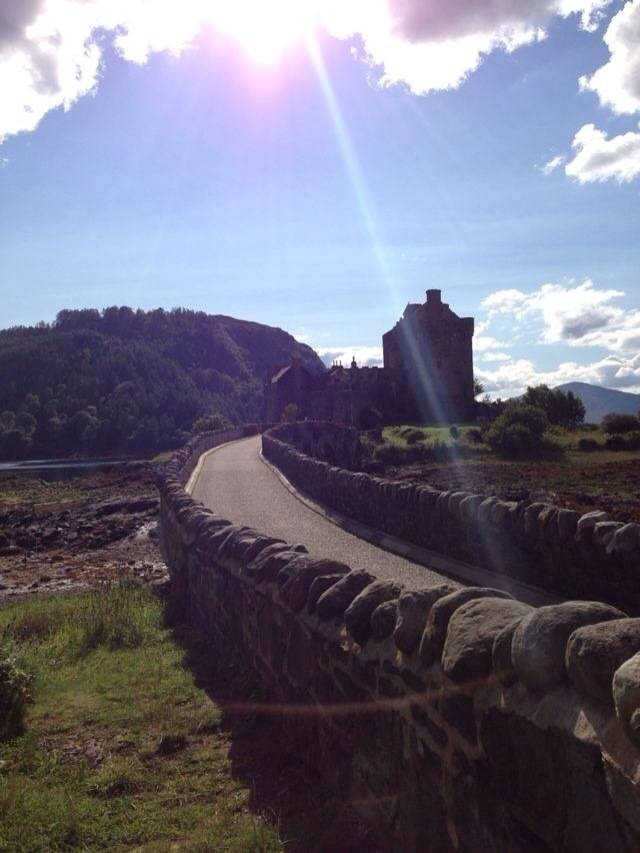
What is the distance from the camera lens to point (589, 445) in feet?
146

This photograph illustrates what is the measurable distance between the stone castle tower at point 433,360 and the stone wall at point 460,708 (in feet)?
183

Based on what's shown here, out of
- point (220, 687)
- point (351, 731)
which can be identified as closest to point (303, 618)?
point (351, 731)

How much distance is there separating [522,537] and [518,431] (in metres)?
35.7

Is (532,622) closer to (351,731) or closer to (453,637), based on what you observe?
(453,637)

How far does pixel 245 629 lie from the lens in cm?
692

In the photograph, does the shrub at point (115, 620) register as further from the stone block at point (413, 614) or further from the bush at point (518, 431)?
the bush at point (518, 431)

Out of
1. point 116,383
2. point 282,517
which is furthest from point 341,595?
point 116,383

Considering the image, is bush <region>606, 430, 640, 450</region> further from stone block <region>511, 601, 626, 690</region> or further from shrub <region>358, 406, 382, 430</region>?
stone block <region>511, 601, 626, 690</region>

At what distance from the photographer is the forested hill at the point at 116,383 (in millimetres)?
108000

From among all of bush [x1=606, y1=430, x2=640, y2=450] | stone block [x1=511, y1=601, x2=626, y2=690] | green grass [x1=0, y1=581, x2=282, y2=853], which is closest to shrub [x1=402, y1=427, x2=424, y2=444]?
bush [x1=606, y1=430, x2=640, y2=450]

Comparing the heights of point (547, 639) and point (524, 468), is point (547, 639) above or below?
above

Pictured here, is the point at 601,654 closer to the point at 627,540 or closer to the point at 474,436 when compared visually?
the point at 627,540

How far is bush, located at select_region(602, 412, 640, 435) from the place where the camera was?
47.4m

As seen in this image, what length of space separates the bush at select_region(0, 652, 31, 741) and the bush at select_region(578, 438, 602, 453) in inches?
1548
